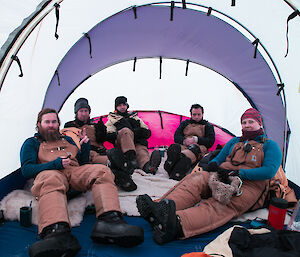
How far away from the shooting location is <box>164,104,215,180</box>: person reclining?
322 centimetres

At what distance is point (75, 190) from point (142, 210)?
92 centimetres

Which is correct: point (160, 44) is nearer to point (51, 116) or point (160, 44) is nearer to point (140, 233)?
point (51, 116)

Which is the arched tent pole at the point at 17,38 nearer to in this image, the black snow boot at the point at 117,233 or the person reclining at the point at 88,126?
the person reclining at the point at 88,126

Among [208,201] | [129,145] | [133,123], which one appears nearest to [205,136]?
[133,123]

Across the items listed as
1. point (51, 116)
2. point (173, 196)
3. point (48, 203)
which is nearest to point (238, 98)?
point (173, 196)

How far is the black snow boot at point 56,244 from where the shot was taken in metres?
1.55

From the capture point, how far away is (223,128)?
451 centimetres

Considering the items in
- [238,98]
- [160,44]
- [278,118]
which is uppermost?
[160,44]

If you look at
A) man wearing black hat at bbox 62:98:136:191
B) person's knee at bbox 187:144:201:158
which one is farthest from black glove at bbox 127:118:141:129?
person's knee at bbox 187:144:201:158

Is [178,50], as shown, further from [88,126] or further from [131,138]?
[88,126]

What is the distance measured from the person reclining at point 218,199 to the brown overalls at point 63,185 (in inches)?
11.7

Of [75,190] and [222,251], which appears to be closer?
[222,251]

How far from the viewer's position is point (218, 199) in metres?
2.12

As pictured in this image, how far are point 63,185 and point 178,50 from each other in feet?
9.86
